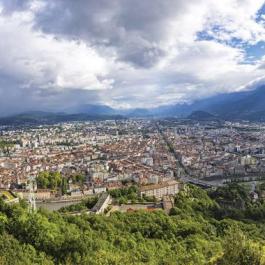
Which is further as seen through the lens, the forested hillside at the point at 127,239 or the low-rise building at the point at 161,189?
the low-rise building at the point at 161,189

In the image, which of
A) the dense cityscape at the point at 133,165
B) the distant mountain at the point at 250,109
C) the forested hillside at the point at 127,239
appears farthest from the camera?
the distant mountain at the point at 250,109

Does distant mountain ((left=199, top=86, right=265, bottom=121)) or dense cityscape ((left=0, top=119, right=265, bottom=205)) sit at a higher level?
distant mountain ((left=199, top=86, right=265, bottom=121))

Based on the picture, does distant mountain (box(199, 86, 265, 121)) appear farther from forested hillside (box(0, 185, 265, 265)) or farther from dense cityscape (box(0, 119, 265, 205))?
forested hillside (box(0, 185, 265, 265))

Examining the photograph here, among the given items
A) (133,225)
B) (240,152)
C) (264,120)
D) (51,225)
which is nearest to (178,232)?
(133,225)

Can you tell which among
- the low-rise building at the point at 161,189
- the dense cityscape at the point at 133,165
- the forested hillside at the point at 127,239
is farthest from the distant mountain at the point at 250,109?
the forested hillside at the point at 127,239

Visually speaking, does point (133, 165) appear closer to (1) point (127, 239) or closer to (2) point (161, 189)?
(2) point (161, 189)

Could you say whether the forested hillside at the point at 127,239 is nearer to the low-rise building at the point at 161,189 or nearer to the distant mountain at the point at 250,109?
the low-rise building at the point at 161,189

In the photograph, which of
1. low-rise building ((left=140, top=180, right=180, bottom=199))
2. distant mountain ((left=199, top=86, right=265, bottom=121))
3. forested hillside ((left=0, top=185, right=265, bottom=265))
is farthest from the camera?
distant mountain ((left=199, top=86, right=265, bottom=121))

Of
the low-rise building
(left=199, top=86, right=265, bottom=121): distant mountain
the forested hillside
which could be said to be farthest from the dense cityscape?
(left=199, top=86, right=265, bottom=121): distant mountain

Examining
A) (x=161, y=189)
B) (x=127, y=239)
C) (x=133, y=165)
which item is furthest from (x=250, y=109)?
(x=127, y=239)

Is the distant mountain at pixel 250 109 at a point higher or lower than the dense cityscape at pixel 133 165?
higher
